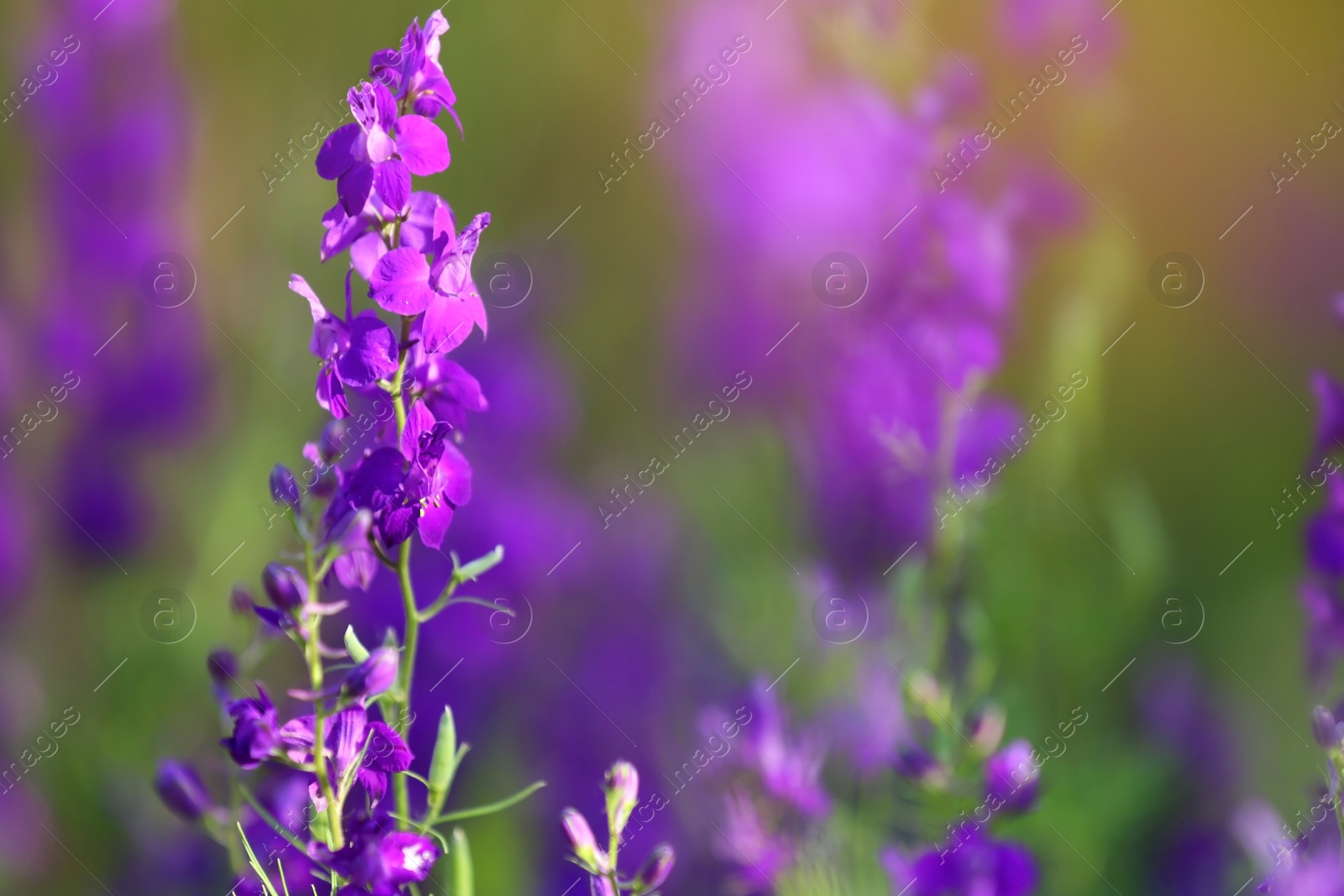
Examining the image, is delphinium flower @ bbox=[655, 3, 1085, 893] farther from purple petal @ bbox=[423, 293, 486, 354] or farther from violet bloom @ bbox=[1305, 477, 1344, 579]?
purple petal @ bbox=[423, 293, 486, 354]

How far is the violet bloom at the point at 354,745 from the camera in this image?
0.51m

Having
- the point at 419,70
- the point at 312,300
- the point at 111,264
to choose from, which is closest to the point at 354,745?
the point at 312,300

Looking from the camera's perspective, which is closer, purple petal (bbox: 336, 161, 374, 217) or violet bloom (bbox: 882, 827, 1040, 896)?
purple petal (bbox: 336, 161, 374, 217)

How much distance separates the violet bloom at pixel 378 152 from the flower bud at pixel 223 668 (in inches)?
9.1

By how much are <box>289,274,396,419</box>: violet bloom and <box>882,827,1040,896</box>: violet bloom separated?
551 mm

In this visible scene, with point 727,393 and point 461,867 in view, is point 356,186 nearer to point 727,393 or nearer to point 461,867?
point 461,867

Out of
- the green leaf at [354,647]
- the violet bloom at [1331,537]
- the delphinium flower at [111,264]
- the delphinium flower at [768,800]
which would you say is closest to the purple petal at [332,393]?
the green leaf at [354,647]

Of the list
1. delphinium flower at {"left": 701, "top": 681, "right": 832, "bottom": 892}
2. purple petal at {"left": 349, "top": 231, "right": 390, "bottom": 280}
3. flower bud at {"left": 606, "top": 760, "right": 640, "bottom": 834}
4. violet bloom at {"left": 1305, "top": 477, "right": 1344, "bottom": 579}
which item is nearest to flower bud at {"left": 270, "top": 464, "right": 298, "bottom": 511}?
purple petal at {"left": 349, "top": 231, "right": 390, "bottom": 280}

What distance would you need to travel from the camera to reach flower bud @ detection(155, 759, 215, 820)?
1.98 feet

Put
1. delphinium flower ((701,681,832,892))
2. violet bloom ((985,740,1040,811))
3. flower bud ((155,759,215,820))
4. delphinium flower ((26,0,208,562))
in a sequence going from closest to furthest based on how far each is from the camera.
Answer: flower bud ((155,759,215,820)) < violet bloom ((985,740,1040,811)) < delphinium flower ((701,681,832,892)) < delphinium flower ((26,0,208,562))

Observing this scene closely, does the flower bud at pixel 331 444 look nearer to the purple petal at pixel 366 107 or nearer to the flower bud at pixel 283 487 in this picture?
the flower bud at pixel 283 487

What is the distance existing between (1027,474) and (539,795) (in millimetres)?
673

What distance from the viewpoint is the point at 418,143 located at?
538mm

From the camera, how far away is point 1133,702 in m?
1.32
